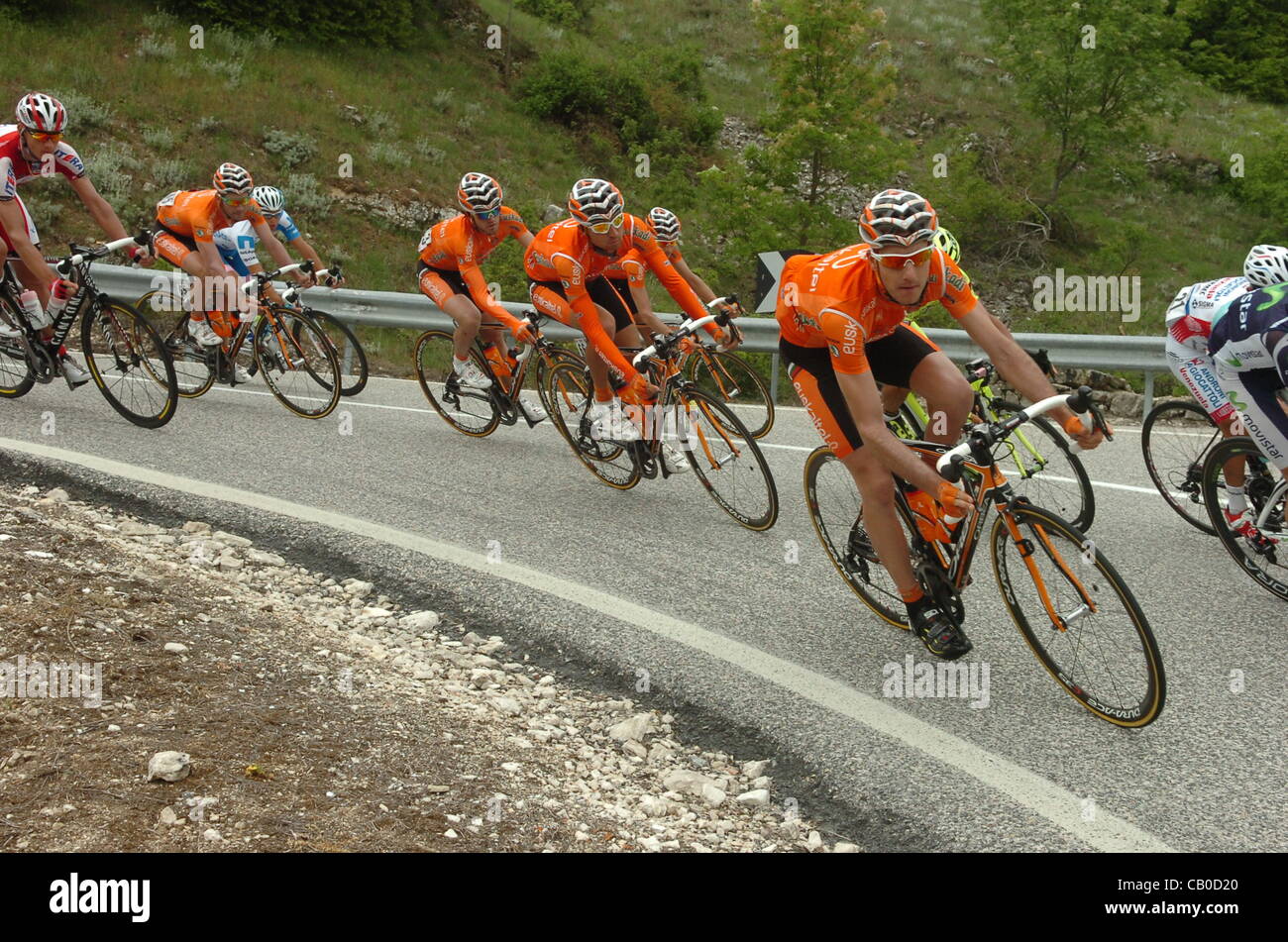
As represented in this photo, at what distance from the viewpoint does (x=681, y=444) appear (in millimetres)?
7559

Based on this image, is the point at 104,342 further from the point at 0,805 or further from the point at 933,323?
the point at 933,323

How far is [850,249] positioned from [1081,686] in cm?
221

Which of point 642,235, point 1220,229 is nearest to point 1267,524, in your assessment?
point 642,235

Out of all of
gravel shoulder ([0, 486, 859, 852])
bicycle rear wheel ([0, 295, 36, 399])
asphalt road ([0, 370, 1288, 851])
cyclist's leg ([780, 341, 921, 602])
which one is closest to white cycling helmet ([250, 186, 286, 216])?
asphalt road ([0, 370, 1288, 851])

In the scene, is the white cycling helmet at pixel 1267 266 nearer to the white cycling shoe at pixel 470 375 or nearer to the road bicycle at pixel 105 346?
the white cycling shoe at pixel 470 375

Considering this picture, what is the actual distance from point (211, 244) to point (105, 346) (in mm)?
1336

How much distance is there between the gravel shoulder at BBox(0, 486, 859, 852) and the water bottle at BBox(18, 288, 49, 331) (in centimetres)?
370

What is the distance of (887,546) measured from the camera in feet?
17.0

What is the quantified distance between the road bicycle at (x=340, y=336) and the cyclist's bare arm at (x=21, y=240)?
1.85m

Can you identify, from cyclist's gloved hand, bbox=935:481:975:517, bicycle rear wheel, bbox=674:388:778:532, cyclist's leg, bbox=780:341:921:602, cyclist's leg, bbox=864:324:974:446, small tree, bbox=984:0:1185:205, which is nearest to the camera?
cyclist's gloved hand, bbox=935:481:975:517

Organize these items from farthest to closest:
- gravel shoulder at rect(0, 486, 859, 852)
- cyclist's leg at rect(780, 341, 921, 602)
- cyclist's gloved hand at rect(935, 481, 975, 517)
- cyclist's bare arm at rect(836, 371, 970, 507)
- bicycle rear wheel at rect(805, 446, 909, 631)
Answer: bicycle rear wheel at rect(805, 446, 909, 631), cyclist's leg at rect(780, 341, 921, 602), cyclist's bare arm at rect(836, 371, 970, 507), cyclist's gloved hand at rect(935, 481, 975, 517), gravel shoulder at rect(0, 486, 859, 852)

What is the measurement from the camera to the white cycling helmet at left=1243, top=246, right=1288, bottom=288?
5.78 meters

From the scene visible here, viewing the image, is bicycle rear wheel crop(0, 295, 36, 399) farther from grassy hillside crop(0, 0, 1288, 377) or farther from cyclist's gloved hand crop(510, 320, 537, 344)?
grassy hillside crop(0, 0, 1288, 377)

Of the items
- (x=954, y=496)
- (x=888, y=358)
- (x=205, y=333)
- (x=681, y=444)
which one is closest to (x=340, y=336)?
(x=205, y=333)
